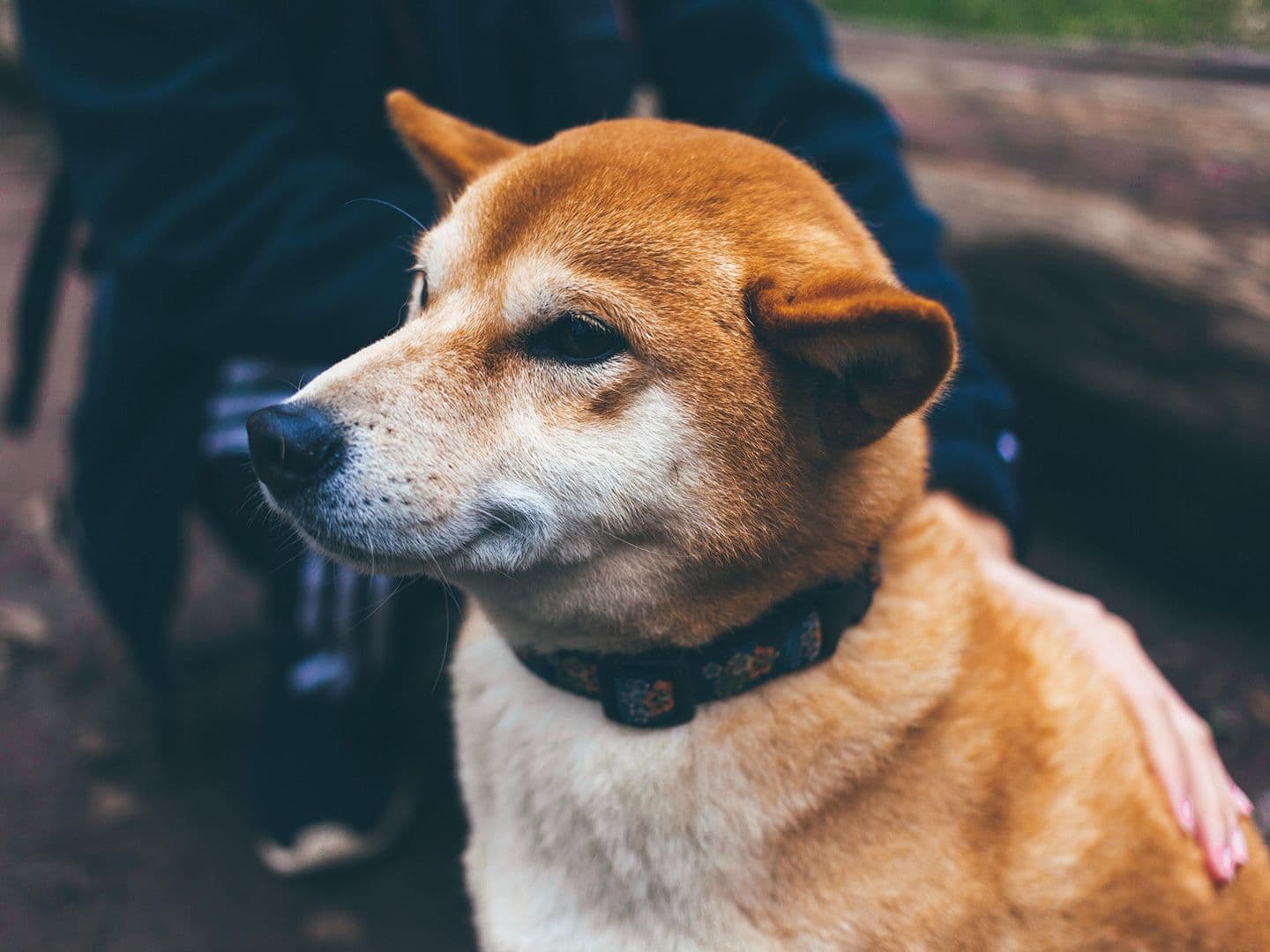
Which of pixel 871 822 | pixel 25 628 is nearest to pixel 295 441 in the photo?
pixel 871 822

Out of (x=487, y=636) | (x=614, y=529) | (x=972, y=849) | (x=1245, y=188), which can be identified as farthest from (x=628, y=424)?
(x=1245, y=188)

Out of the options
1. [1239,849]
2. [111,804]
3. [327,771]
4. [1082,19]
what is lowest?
[111,804]

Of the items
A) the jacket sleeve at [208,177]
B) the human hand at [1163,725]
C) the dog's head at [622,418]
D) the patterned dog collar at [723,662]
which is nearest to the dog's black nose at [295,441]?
the dog's head at [622,418]

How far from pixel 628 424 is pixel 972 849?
844 millimetres

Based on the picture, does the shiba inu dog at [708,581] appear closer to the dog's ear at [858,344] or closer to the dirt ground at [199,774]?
the dog's ear at [858,344]

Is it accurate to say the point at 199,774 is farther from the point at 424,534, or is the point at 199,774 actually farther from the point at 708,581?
the point at 708,581

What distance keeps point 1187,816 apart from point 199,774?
95.9 inches

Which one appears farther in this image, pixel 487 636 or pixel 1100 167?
pixel 1100 167

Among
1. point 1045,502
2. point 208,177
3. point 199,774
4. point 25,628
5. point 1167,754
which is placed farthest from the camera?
point 1045,502

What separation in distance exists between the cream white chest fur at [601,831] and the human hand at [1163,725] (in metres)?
0.74

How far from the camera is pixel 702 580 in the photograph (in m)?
1.50

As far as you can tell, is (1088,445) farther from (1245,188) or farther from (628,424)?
(628,424)

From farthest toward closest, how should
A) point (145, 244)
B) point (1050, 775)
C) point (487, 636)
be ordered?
point (145, 244) < point (487, 636) < point (1050, 775)

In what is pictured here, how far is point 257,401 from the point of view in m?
2.57
